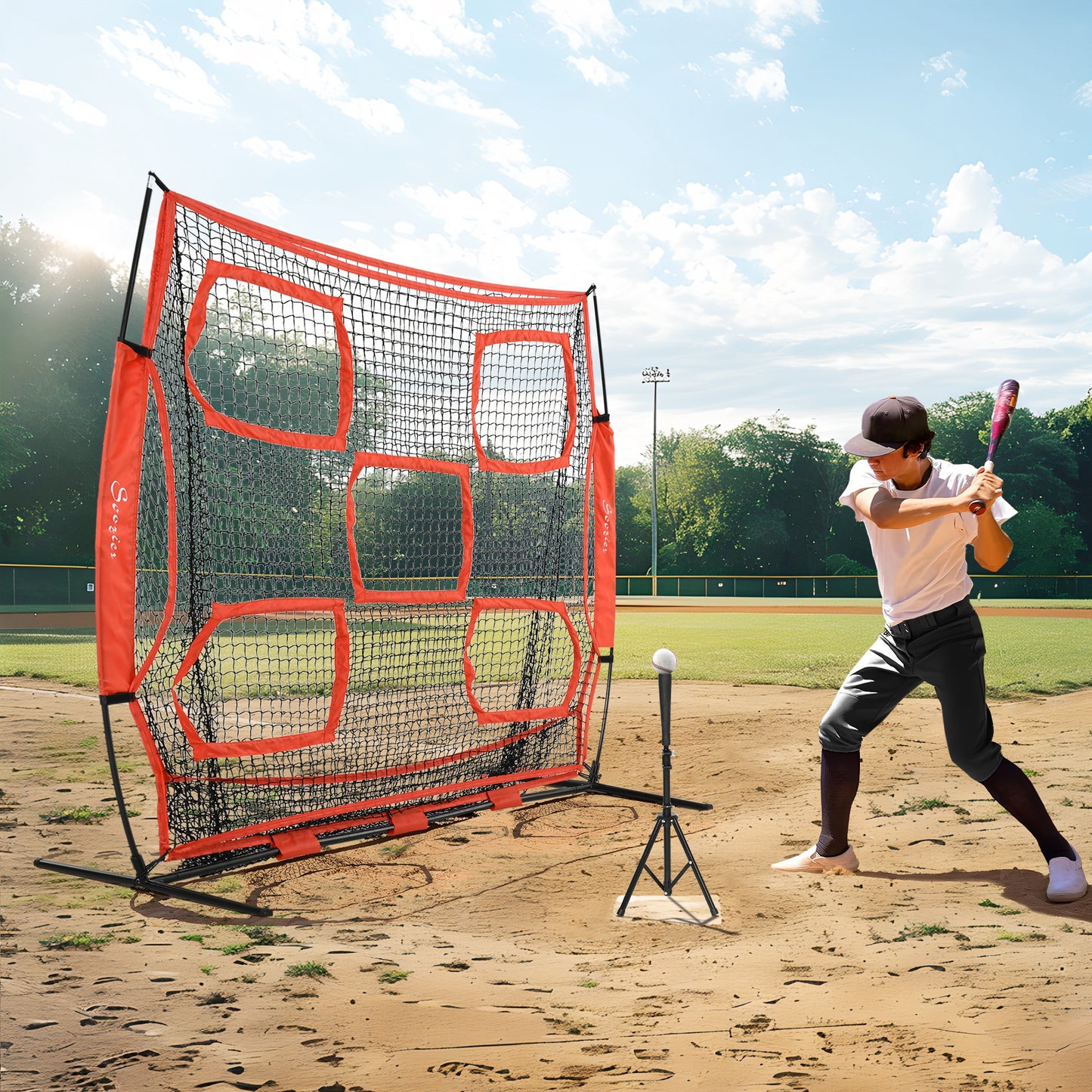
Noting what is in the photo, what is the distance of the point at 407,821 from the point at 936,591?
325 cm

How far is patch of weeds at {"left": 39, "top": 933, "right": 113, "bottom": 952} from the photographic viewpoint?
12.1 ft

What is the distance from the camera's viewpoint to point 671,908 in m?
4.27

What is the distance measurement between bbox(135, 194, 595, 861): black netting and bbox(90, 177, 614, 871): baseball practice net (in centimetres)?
2

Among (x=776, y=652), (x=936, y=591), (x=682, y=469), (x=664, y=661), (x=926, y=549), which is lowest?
(x=776, y=652)

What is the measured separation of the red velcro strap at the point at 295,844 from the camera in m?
5.02

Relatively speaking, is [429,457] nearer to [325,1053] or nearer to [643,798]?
[643,798]

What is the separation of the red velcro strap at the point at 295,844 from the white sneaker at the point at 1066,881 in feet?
11.8

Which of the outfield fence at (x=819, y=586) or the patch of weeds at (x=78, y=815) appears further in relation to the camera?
the outfield fence at (x=819, y=586)

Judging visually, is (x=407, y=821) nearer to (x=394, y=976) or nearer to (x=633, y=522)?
(x=394, y=976)

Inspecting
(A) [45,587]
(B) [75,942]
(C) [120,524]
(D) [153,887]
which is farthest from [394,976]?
(A) [45,587]

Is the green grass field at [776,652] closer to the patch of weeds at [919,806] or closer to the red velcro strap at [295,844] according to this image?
the patch of weeds at [919,806]

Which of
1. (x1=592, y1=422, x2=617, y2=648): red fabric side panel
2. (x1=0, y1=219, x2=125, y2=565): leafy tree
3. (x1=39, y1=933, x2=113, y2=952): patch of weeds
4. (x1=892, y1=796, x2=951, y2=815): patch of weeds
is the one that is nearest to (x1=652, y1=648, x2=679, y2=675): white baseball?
(x1=892, y1=796, x2=951, y2=815): patch of weeds

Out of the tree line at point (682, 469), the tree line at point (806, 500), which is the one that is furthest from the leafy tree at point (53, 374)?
the tree line at point (806, 500)

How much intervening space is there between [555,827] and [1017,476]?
199ft
